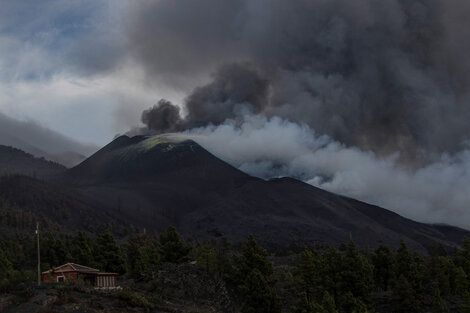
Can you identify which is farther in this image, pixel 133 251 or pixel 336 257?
pixel 133 251

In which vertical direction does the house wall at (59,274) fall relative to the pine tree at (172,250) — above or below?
below

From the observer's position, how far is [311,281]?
6900 cm

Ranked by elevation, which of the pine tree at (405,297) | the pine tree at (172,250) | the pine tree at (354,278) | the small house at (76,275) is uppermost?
the pine tree at (172,250)

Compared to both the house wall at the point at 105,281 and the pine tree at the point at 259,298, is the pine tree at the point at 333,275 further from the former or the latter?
the house wall at the point at 105,281

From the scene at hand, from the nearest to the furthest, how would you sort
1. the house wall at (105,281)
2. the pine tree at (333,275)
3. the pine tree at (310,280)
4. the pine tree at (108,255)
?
the house wall at (105,281) → the pine tree at (333,275) → the pine tree at (310,280) → the pine tree at (108,255)

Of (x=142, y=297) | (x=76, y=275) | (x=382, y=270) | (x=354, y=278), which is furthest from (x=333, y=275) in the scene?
(x=76, y=275)

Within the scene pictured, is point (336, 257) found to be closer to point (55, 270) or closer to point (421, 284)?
point (421, 284)

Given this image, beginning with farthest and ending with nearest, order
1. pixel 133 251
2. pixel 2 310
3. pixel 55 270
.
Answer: pixel 133 251 → pixel 55 270 → pixel 2 310

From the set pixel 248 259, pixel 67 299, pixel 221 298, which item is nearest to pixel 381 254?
pixel 248 259

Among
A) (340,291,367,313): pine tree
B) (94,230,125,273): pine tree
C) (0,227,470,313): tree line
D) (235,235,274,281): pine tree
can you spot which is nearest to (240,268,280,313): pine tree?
(0,227,470,313): tree line

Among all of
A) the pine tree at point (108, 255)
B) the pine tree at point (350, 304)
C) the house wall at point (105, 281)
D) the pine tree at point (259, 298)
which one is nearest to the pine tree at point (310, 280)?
the pine tree at point (350, 304)

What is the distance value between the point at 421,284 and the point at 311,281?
15.0 meters

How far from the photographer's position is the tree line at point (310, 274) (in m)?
57.4

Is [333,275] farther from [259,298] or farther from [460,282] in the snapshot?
[460,282]
